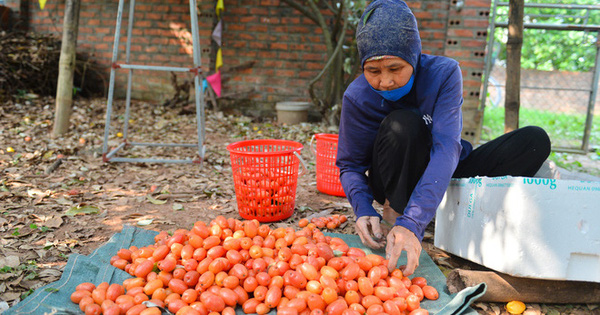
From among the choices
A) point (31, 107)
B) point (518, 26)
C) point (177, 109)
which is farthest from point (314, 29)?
point (31, 107)

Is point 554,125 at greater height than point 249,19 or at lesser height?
lesser

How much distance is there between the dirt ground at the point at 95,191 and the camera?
87.0 inches

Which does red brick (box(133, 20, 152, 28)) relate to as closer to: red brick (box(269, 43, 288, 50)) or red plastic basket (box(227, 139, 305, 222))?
red brick (box(269, 43, 288, 50))

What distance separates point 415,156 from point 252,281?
3.24ft

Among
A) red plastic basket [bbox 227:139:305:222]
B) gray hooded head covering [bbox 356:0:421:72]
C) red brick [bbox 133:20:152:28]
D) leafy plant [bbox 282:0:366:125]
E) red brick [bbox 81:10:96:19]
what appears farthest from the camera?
red brick [bbox 81:10:96:19]

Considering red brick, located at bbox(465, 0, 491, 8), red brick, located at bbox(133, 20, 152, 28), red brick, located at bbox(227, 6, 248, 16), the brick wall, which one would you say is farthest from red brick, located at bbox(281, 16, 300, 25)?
red brick, located at bbox(465, 0, 491, 8)

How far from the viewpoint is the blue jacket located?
71.7 inches

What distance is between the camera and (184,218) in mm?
2854

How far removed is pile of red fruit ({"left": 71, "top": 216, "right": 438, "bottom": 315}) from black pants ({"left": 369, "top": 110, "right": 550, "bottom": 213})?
422 mm

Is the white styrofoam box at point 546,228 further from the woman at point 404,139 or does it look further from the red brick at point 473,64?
the red brick at point 473,64

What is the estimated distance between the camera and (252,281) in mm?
1829

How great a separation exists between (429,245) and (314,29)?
4.65m

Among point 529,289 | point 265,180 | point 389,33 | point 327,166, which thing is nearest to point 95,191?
point 265,180

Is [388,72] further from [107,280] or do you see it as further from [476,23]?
[476,23]
